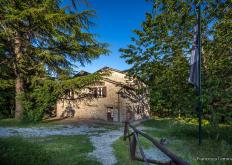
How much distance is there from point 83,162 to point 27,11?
40.5 ft

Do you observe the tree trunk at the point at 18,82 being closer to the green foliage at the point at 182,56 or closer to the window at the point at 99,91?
the window at the point at 99,91

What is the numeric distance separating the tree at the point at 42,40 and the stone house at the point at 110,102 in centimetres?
321

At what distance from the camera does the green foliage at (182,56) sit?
782 centimetres

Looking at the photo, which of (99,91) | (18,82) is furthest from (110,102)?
(18,82)

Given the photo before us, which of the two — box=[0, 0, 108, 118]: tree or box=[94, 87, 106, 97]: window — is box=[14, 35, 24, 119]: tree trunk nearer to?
box=[0, 0, 108, 118]: tree

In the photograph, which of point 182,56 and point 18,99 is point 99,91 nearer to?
point 18,99

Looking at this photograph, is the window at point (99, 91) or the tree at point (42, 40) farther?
the window at point (99, 91)

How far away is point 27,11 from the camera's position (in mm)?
13969

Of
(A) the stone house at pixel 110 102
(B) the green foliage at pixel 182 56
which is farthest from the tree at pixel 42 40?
(B) the green foliage at pixel 182 56

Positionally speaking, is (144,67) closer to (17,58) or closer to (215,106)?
(215,106)

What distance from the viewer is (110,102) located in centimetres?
2103

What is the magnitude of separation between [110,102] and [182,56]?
10319mm

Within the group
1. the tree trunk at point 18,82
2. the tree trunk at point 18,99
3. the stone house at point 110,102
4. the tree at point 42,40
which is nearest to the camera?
the tree at point 42,40

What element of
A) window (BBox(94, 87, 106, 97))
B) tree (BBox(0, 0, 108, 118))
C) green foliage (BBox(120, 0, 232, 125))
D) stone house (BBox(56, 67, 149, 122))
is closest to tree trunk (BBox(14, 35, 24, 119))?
tree (BBox(0, 0, 108, 118))
